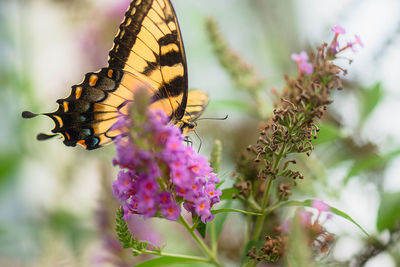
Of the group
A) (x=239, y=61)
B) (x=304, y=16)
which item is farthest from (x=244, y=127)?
(x=304, y=16)

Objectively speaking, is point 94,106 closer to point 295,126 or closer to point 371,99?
point 295,126

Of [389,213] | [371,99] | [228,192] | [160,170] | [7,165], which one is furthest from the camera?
[7,165]

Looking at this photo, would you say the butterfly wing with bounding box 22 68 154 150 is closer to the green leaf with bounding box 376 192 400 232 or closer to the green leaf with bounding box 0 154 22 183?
the green leaf with bounding box 376 192 400 232

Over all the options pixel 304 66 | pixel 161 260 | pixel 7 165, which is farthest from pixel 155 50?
pixel 7 165

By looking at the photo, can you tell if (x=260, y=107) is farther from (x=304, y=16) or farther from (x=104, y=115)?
(x=304, y=16)

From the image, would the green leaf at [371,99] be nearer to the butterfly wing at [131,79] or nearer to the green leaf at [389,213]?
the green leaf at [389,213]

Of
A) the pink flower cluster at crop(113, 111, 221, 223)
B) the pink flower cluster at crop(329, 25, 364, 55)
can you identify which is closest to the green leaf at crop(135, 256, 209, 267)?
the pink flower cluster at crop(113, 111, 221, 223)

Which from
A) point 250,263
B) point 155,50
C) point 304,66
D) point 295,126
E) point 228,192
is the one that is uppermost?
point 155,50
